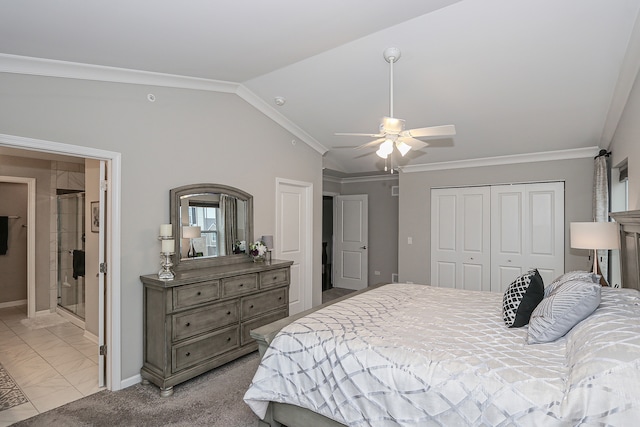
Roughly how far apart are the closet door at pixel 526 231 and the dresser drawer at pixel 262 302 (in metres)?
3.27

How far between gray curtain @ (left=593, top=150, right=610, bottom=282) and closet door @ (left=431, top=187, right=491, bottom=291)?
4.41 feet

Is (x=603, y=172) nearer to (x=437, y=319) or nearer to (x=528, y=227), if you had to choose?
(x=528, y=227)

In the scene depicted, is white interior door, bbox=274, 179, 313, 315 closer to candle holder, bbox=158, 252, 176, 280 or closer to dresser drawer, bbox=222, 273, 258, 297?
dresser drawer, bbox=222, 273, 258, 297

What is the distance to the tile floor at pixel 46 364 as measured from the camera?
270 cm

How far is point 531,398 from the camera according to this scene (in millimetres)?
1406

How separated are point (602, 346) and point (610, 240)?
2.17 metres

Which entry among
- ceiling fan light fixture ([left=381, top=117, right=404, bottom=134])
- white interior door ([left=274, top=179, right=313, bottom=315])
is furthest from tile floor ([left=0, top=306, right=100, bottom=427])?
ceiling fan light fixture ([left=381, top=117, right=404, bottom=134])

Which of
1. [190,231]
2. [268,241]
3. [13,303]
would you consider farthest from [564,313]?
[13,303]

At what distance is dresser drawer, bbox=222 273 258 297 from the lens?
327 centimetres

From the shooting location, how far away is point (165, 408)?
2617 mm

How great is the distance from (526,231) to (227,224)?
4.14m

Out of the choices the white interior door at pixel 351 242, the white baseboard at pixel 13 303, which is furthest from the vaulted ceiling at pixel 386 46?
the white baseboard at pixel 13 303

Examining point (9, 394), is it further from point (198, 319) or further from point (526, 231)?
point (526, 231)

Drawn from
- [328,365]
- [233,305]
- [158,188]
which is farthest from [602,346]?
[158,188]
